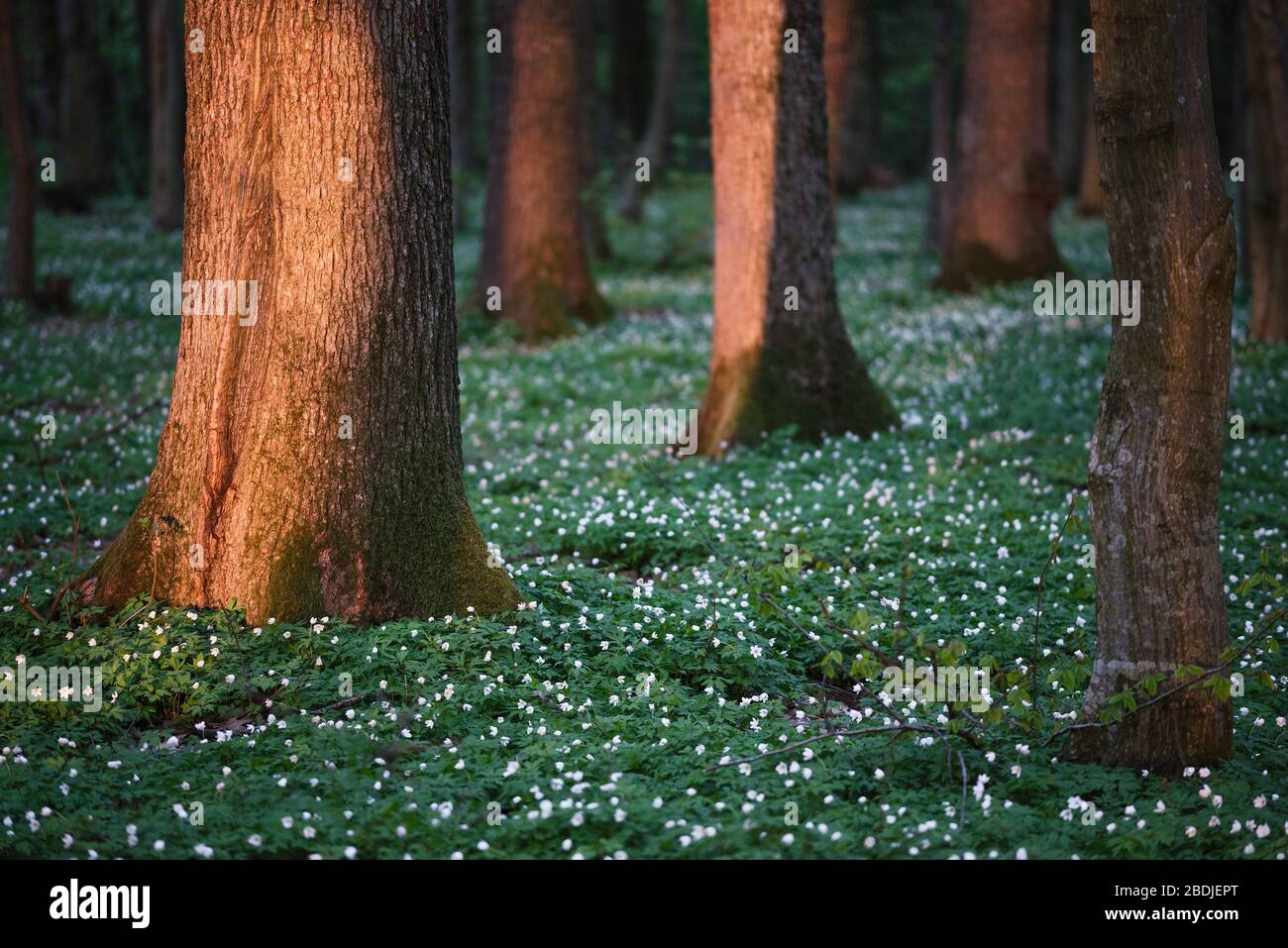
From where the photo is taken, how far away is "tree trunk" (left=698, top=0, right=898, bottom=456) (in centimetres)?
1070

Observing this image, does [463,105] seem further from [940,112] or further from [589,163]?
[940,112]

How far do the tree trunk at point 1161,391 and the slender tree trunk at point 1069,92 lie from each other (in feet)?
88.5

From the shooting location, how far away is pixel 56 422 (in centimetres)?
1207

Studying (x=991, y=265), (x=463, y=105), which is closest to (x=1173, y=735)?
(x=991, y=265)

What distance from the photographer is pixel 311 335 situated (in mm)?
6441

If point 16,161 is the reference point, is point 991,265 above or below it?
below

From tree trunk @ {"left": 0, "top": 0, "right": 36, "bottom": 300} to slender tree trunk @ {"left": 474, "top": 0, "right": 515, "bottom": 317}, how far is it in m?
6.37

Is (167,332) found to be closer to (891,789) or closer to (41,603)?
(41,603)

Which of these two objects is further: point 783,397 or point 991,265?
point 991,265

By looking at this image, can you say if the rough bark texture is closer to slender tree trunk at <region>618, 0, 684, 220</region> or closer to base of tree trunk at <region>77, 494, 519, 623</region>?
slender tree trunk at <region>618, 0, 684, 220</region>

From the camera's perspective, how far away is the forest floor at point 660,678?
15.4 feet

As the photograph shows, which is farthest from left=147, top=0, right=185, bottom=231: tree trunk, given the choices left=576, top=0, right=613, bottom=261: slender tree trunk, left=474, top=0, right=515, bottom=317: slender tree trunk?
left=474, top=0, right=515, bottom=317: slender tree trunk

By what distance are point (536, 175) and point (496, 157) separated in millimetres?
772

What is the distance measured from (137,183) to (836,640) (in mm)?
36543
